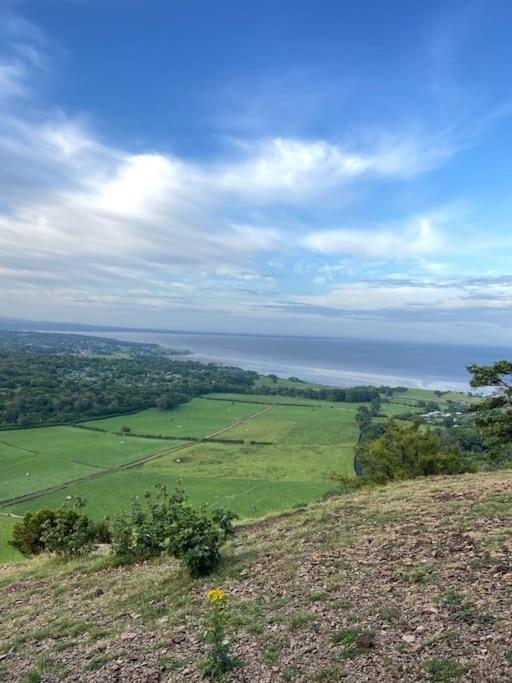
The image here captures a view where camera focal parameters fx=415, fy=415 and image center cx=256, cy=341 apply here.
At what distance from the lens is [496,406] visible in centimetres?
1531

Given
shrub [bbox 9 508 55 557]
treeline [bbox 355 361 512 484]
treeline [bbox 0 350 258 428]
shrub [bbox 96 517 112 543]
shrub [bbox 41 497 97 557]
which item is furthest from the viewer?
treeline [bbox 0 350 258 428]

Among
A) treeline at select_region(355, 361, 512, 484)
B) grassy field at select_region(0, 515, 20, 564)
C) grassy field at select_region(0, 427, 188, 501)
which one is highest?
treeline at select_region(355, 361, 512, 484)

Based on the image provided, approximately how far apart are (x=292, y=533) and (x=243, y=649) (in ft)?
14.1

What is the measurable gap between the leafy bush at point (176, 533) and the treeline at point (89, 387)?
2310 inches

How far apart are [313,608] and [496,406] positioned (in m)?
12.9

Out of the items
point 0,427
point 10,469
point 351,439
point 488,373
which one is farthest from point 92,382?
point 488,373

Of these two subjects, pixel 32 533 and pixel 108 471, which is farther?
pixel 108 471

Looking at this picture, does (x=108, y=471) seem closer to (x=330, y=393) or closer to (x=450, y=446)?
(x=450, y=446)

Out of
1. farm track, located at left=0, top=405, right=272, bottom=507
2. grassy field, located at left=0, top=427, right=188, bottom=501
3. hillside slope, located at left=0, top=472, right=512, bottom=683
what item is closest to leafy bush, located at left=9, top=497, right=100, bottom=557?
hillside slope, located at left=0, top=472, right=512, bottom=683

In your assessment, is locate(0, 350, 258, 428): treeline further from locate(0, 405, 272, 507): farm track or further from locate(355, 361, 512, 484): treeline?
locate(355, 361, 512, 484): treeline

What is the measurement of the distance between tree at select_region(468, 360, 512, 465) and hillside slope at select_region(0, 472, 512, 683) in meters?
6.20

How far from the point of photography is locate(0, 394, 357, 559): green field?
113ft

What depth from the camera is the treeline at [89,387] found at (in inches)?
2603

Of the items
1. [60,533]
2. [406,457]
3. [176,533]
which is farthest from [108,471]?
[176,533]
